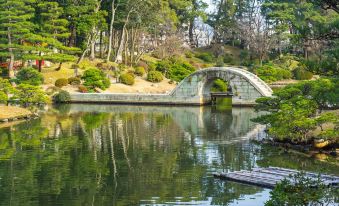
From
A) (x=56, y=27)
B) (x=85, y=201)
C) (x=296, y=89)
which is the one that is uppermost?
(x=56, y=27)

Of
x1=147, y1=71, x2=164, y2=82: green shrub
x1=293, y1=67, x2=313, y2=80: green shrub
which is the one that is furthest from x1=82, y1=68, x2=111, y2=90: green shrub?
x1=293, y1=67, x2=313, y2=80: green shrub

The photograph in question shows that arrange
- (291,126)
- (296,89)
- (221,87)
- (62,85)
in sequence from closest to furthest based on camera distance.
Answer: (291,126) → (296,89) → (62,85) → (221,87)

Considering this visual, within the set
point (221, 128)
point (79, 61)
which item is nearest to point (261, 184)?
point (221, 128)

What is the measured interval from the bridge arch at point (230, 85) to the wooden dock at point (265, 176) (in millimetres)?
26846

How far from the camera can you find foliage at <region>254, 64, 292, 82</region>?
189 ft

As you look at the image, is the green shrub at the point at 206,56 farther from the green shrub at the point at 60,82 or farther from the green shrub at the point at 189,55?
the green shrub at the point at 60,82

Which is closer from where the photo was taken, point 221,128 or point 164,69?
point 221,128

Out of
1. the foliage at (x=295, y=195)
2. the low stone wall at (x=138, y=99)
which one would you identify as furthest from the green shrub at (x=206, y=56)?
the foliage at (x=295, y=195)

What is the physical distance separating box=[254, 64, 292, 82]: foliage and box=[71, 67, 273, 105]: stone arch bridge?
1024 cm

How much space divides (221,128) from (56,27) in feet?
95.3

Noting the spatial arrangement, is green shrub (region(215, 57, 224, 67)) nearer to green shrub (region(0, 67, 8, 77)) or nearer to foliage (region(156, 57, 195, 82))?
foliage (region(156, 57, 195, 82))

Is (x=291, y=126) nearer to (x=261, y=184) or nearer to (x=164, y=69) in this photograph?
(x=261, y=184)

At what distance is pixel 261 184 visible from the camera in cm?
1675

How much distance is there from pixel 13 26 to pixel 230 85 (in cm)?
2028
